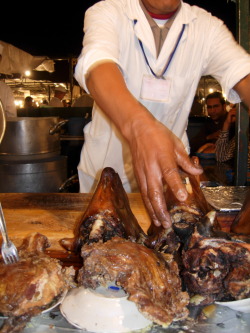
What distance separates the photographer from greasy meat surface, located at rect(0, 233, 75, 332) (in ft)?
3.40

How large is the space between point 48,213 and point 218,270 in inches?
53.6

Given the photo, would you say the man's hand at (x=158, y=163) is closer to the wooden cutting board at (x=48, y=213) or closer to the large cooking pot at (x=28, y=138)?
the wooden cutting board at (x=48, y=213)

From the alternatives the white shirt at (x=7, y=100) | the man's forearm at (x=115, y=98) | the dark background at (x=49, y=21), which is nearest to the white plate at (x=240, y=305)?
the man's forearm at (x=115, y=98)

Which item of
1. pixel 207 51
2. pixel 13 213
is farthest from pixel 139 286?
pixel 207 51

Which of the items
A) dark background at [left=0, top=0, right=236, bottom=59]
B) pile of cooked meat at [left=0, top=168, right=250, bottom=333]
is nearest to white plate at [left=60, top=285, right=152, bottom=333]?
pile of cooked meat at [left=0, top=168, right=250, bottom=333]

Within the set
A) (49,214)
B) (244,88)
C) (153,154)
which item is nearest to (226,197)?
(244,88)

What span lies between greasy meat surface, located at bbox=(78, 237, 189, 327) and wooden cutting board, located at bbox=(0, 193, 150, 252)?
64cm

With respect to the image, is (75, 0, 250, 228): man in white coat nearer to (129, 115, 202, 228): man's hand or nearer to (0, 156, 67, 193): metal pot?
(129, 115, 202, 228): man's hand

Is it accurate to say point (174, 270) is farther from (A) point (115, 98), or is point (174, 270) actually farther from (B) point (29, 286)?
(A) point (115, 98)

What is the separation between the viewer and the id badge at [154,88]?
2428mm

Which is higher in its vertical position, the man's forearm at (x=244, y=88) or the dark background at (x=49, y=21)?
the dark background at (x=49, y=21)

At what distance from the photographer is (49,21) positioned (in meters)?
6.71

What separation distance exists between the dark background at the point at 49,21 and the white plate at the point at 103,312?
5232mm

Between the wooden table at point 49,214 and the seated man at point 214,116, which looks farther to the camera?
the seated man at point 214,116
